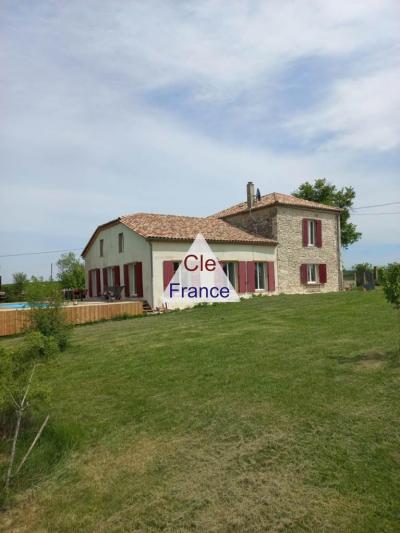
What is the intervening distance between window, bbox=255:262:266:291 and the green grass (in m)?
14.4

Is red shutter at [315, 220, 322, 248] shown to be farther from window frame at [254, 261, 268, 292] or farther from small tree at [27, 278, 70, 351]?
small tree at [27, 278, 70, 351]

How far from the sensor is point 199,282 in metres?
20.2

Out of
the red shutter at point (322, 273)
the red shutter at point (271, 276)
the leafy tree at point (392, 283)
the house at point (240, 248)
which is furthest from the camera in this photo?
the red shutter at point (322, 273)

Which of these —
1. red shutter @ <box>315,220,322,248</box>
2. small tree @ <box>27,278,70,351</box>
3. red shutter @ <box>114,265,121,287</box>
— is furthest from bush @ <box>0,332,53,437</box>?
red shutter @ <box>315,220,322,248</box>

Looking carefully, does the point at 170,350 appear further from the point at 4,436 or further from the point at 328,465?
the point at 328,465

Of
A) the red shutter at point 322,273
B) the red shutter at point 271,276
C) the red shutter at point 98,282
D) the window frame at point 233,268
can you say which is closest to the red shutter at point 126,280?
the red shutter at point 98,282

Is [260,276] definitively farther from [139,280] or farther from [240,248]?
[139,280]

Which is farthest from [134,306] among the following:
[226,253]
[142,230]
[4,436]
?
[4,436]

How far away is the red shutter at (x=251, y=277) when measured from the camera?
21.6 metres

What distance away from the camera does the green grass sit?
3207 mm

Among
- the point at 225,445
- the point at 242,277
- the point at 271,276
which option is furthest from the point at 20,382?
the point at 271,276

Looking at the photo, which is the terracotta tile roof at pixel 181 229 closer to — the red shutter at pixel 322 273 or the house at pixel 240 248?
the house at pixel 240 248

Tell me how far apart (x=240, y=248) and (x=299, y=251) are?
4.30 meters

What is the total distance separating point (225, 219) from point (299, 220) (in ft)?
17.2
